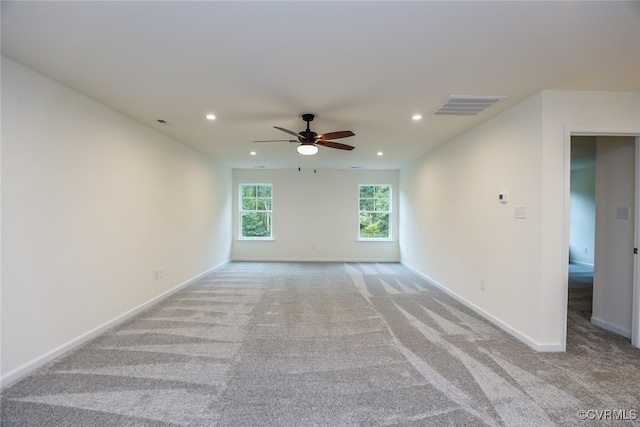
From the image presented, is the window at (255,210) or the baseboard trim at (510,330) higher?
the window at (255,210)

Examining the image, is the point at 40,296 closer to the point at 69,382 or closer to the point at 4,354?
the point at 4,354

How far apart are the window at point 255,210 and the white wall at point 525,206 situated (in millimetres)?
4769

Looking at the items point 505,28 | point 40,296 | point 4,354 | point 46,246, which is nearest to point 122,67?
point 46,246

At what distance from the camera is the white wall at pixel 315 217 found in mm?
7465

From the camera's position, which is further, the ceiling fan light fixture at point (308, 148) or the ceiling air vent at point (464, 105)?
the ceiling fan light fixture at point (308, 148)

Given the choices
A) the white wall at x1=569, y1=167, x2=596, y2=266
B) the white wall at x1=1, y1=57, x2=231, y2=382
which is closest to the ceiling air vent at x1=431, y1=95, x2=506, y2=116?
the white wall at x1=1, y1=57, x2=231, y2=382

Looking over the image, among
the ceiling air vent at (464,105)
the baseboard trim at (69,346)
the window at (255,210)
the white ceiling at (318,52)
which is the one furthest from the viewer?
the window at (255,210)

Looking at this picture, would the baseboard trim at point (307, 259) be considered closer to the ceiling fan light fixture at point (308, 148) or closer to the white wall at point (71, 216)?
the white wall at point (71, 216)

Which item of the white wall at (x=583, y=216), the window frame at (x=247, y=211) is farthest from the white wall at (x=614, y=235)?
the window frame at (x=247, y=211)

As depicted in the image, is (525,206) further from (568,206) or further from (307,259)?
(307,259)

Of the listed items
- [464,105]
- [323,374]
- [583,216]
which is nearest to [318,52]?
[464,105]

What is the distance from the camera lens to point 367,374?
7.42ft

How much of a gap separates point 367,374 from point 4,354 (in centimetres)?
275

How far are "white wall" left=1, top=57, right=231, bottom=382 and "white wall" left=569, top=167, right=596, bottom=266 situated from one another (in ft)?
30.6
